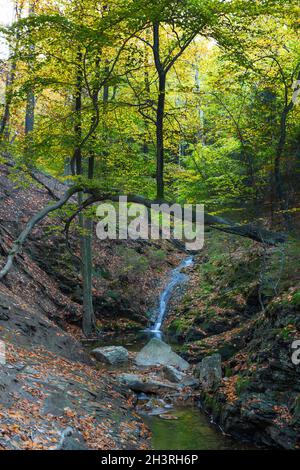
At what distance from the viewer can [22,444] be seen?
16.8 ft

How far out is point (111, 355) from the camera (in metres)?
12.0

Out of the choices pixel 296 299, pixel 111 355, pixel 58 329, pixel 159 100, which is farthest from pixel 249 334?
pixel 159 100

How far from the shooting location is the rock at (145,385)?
9961 mm

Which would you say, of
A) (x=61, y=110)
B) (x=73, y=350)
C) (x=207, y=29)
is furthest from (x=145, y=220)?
(x=207, y=29)

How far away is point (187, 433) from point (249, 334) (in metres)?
4.10

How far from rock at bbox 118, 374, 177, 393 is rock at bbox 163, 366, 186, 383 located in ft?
1.28

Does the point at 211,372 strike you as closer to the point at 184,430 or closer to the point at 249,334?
the point at 249,334

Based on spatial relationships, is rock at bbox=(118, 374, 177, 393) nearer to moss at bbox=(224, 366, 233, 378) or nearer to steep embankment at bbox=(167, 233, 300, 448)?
steep embankment at bbox=(167, 233, 300, 448)

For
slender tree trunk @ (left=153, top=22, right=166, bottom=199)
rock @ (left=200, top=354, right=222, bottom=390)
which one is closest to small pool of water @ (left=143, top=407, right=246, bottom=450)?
rock @ (left=200, top=354, right=222, bottom=390)

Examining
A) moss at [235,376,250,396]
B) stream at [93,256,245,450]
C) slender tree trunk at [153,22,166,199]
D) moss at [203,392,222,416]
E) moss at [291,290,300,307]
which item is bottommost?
stream at [93,256,245,450]

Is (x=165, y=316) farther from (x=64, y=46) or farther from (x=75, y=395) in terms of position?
(x=64, y=46)

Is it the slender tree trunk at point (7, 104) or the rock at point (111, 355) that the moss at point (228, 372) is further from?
the slender tree trunk at point (7, 104)

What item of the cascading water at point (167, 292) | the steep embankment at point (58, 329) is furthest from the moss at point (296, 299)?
the cascading water at point (167, 292)

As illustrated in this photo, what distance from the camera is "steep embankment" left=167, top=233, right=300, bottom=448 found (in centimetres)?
771
